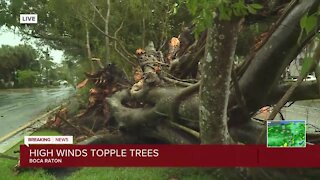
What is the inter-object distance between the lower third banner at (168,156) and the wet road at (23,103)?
45 cm

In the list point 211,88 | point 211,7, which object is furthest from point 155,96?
point 211,7

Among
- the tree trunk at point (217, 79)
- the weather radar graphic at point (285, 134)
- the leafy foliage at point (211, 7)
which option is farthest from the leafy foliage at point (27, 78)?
the leafy foliage at point (211, 7)

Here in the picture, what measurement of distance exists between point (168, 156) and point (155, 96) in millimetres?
910

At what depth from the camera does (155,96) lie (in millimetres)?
3961

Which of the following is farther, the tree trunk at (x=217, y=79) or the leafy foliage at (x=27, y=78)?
the leafy foliage at (x=27, y=78)

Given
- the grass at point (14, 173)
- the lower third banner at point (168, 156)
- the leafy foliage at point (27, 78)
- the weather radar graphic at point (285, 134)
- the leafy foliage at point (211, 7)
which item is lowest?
the grass at point (14, 173)

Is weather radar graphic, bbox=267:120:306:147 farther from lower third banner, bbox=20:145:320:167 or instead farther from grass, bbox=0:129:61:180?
grass, bbox=0:129:61:180

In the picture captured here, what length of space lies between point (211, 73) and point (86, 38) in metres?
1.21

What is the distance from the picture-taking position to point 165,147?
3.22m

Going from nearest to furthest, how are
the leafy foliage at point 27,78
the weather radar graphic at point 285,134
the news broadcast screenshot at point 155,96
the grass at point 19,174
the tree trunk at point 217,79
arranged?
the tree trunk at point 217,79, the news broadcast screenshot at point 155,96, the weather radar graphic at point 285,134, the grass at point 19,174, the leafy foliage at point 27,78

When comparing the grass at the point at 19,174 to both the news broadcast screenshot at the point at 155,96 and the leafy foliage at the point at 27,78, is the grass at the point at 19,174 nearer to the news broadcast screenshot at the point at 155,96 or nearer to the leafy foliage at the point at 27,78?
the news broadcast screenshot at the point at 155,96

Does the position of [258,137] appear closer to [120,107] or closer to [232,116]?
[232,116]

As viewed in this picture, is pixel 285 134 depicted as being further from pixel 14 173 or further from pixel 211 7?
pixel 14 173

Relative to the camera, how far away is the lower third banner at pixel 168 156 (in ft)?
10.1
